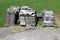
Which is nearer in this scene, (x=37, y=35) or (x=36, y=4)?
(x=37, y=35)

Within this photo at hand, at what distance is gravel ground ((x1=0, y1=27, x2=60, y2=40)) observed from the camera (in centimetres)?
1282

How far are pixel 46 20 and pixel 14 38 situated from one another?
3.33 metres

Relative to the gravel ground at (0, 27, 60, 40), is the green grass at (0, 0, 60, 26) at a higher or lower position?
higher

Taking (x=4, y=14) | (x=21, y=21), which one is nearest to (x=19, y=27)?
(x=21, y=21)

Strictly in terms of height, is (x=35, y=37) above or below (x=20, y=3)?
below

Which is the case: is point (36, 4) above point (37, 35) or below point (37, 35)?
above

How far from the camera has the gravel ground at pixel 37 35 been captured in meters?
12.8

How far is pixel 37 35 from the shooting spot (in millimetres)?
13242

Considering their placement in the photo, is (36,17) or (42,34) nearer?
(42,34)

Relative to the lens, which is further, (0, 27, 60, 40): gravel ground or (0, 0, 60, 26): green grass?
(0, 0, 60, 26): green grass

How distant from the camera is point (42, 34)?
13.4 meters

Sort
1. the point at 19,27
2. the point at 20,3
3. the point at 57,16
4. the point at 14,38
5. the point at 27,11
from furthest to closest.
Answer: the point at 20,3 → the point at 57,16 → the point at 27,11 → the point at 19,27 → the point at 14,38

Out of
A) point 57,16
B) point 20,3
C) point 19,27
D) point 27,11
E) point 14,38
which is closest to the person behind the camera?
point 14,38

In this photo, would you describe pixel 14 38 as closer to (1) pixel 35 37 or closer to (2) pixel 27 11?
(1) pixel 35 37
